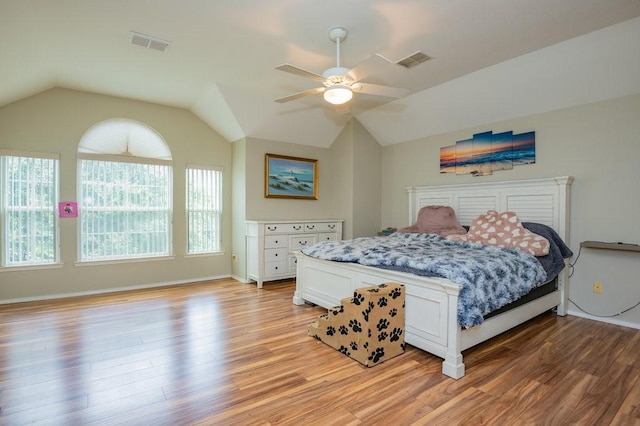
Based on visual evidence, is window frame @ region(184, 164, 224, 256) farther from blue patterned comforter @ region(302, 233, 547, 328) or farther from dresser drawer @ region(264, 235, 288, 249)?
blue patterned comforter @ region(302, 233, 547, 328)

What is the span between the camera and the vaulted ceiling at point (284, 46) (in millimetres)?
2557

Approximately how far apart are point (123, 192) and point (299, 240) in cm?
265

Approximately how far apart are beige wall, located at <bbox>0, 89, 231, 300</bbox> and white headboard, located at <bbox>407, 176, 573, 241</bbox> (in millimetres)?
3325

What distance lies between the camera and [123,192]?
4.69 metres

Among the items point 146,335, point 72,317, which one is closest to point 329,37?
point 146,335

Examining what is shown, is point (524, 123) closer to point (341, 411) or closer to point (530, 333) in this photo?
point (530, 333)

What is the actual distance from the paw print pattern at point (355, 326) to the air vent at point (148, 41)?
3.04 metres

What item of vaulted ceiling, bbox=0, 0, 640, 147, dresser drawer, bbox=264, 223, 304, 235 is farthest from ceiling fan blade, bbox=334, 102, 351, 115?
dresser drawer, bbox=264, 223, 304, 235

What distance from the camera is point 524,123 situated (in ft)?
13.5

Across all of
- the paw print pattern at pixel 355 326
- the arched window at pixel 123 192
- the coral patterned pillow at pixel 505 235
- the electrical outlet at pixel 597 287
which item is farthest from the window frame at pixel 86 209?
the electrical outlet at pixel 597 287

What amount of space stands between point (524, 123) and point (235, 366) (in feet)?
14.0

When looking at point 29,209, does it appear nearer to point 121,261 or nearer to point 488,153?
point 121,261

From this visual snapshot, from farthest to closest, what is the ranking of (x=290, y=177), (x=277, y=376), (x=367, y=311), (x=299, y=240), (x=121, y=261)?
(x=290, y=177) → (x=299, y=240) → (x=121, y=261) → (x=367, y=311) → (x=277, y=376)

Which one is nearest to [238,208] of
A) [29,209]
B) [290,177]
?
[290,177]
